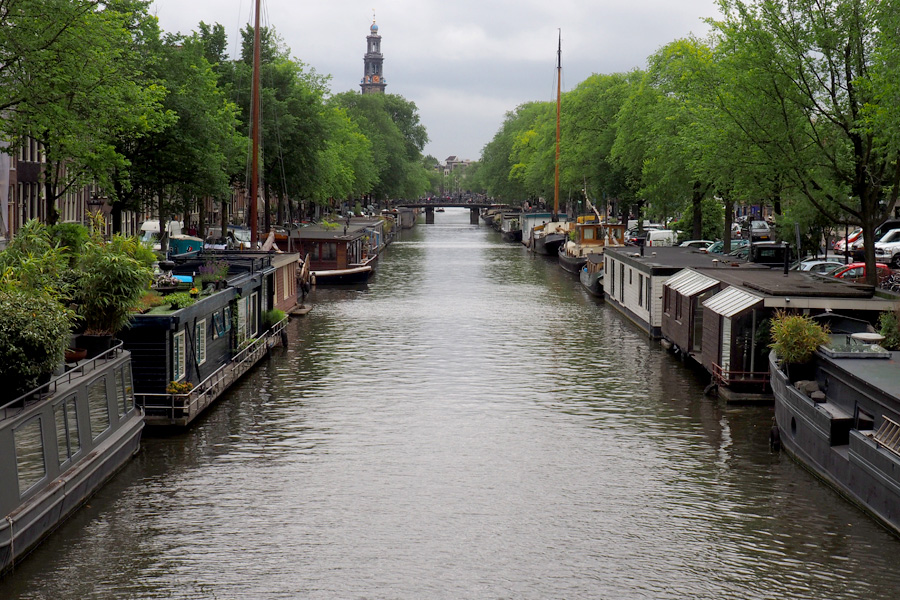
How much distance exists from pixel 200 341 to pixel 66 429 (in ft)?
32.5

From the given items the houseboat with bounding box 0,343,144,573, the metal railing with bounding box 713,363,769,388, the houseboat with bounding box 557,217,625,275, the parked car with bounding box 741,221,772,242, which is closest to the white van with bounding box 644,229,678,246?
the parked car with bounding box 741,221,772,242

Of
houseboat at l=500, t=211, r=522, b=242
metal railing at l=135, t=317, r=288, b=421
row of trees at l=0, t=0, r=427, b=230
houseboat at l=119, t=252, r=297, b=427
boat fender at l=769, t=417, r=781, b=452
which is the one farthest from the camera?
houseboat at l=500, t=211, r=522, b=242

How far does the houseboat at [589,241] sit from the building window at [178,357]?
4971 cm

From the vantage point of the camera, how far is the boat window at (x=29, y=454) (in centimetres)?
1709

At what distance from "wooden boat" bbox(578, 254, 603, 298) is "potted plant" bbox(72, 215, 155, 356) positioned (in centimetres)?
4168

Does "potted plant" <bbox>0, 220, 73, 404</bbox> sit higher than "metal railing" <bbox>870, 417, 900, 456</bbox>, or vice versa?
"potted plant" <bbox>0, 220, 73, 404</bbox>

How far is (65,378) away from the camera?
1986 centimetres

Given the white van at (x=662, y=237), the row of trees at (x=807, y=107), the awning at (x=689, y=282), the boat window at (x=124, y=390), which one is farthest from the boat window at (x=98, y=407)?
the white van at (x=662, y=237)

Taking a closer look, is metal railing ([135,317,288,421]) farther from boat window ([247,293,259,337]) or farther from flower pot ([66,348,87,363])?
flower pot ([66,348,87,363])

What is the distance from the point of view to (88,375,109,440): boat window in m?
20.8

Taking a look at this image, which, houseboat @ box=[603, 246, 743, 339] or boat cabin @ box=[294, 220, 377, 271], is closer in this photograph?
houseboat @ box=[603, 246, 743, 339]

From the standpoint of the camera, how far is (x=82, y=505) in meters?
20.0

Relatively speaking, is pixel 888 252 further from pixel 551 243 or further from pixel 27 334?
pixel 27 334

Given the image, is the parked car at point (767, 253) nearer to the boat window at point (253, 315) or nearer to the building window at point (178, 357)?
the boat window at point (253, 315)
